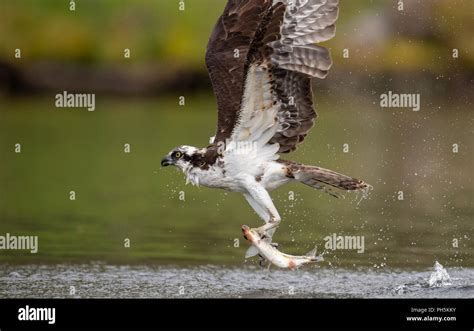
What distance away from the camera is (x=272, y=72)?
1683 cm

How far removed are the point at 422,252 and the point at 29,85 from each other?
2724 cm

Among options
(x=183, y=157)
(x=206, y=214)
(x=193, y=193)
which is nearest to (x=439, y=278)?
(x=183, y=157)

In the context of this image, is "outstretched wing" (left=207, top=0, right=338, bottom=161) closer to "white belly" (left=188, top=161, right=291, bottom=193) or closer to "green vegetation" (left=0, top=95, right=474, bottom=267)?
"white belly" (left=188, top=161, right=291, bottom=193)

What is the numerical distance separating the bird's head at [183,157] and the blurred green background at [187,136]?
171 cm

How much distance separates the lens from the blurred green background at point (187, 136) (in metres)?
20.5

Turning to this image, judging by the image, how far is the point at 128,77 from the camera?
46625 millimetres

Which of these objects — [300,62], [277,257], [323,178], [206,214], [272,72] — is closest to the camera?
[277,257]

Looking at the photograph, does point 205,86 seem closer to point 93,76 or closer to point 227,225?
point 93,76

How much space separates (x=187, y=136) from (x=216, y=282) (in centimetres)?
1494

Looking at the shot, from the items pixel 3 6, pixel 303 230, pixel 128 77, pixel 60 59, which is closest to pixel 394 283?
pixel 303 230

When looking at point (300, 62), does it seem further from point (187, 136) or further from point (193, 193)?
point (187, 136)

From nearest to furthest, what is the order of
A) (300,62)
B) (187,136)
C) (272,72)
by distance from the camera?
(272,72) → (300,62) → (187,136)
